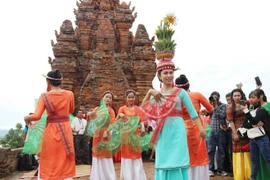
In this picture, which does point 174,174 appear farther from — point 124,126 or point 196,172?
point 124,126

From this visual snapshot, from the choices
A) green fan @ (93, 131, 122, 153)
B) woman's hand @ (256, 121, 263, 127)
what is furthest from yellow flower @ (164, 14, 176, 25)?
green fan @ (93, 131, 122, 153)

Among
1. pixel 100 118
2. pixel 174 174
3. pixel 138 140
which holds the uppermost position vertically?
pixel 100 118

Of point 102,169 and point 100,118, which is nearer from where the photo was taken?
point 100,118

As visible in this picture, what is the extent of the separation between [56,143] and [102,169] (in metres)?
2.21

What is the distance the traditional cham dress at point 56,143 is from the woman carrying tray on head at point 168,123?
1348 mm

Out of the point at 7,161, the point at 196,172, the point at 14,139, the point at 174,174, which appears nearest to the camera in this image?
the point at 174,174

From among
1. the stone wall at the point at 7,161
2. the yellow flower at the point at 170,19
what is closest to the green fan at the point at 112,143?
the yellow flower at the point at 170,19

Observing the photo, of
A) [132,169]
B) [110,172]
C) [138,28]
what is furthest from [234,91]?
[138,28]

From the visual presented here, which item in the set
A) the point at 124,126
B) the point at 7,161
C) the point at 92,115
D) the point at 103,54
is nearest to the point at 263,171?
the point at 124,126

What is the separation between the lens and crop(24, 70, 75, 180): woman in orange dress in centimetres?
451

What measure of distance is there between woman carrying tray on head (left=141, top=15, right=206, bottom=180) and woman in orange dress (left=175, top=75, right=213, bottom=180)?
103 centimetres

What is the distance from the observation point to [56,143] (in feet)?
15.0

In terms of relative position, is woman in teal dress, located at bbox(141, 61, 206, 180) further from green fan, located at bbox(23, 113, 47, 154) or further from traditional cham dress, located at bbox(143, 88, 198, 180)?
green fan, located at bbox(23, 113, 47, 154)

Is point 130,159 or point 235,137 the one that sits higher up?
point 235,137
